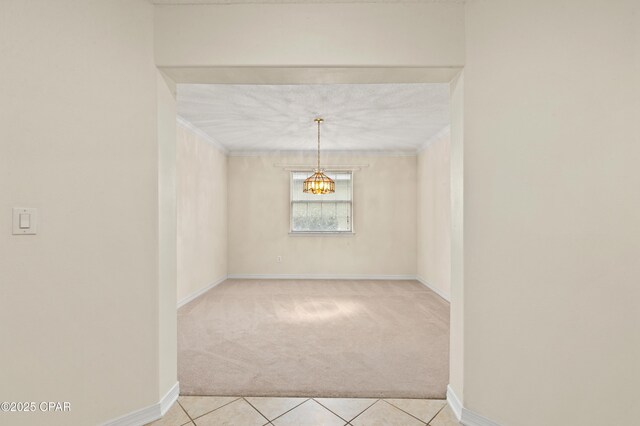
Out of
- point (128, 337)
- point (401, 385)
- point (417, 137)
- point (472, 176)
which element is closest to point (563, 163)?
point (472, 176)

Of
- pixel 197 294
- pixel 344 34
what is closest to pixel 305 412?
pixel 344 34

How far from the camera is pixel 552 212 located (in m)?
1.59

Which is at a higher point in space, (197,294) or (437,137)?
(437,137)

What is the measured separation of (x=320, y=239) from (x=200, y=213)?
8.10 ft

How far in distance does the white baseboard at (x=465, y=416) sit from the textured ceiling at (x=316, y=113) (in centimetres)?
279

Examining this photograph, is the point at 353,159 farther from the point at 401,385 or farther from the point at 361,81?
the point at 401,385

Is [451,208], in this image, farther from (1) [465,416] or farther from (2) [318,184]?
(2) [318,184]

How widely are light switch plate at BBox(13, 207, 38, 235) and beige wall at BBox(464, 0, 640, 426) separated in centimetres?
233

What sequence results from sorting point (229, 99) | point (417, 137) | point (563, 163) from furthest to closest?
1. point (417, 137)
2. point (229, 99)
3. point (563, 163)

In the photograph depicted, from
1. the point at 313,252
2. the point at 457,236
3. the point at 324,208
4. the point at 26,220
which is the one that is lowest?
the point at 313,252

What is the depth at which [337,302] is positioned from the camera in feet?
15.3

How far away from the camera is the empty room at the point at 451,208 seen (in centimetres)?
146

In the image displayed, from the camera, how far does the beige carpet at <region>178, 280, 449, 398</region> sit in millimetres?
2287

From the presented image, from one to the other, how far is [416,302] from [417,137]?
8.99 ft
